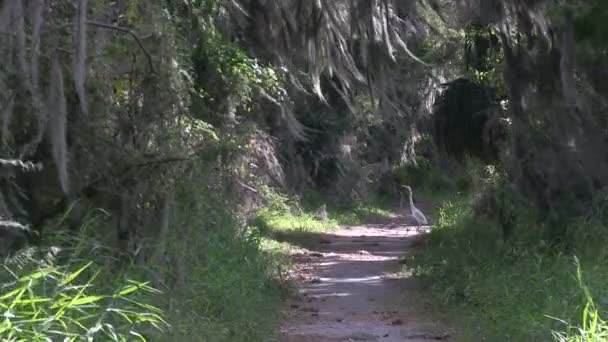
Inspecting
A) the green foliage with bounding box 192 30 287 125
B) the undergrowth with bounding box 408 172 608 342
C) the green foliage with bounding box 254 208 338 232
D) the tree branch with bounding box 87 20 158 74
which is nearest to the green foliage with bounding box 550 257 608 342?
the undergrowth with bounding box 408 172 608 342

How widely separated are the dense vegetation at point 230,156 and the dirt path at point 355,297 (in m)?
0.38

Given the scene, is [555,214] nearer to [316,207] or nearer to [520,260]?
[520,260]

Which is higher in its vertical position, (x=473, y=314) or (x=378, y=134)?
(x=378, y=134)

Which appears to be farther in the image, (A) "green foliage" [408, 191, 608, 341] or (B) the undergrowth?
(A) "green foliage" [408, 191, 608, 341]

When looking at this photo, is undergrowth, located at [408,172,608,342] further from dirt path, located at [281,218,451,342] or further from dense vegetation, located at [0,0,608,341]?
dirt path, located at [281,218,451,342]

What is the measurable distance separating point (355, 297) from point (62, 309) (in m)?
7.42

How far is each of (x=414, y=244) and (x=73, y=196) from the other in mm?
12093

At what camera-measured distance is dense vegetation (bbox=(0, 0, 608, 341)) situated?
8570 mm

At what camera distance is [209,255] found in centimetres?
1183

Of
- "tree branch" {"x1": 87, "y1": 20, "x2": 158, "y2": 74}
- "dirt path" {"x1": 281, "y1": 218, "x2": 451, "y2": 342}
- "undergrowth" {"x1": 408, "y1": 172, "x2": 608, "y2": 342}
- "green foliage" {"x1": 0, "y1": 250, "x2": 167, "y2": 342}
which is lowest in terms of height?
"dirt path" {"x1": 281, "y1": 218, "x2": 451, "y2": 342}

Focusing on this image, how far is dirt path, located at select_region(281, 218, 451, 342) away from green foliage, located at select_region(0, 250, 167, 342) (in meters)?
2.96

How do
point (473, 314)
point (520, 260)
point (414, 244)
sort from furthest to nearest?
point (414, 244) → point (520, 260) → point (473, 314)

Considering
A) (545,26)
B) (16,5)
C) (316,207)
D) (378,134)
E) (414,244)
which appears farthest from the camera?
(378,134)

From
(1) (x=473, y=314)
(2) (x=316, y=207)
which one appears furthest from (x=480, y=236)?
(2) (x=316, y=207)
